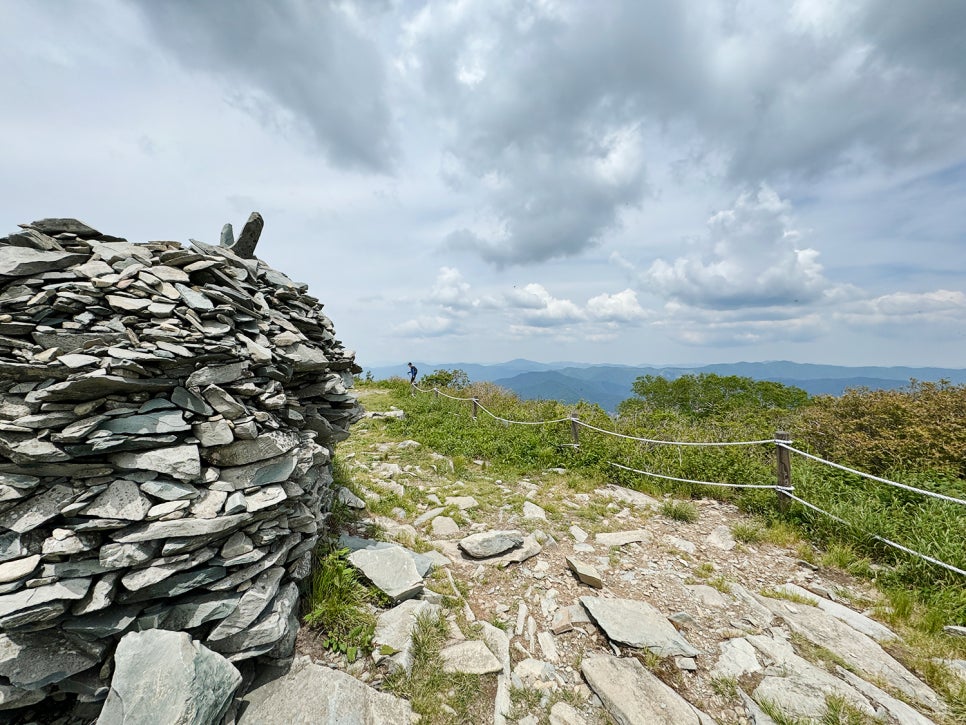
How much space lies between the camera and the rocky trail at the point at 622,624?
10.7ft

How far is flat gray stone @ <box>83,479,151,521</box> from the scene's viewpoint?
297 centimetres

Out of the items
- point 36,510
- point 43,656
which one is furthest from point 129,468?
point 43,656

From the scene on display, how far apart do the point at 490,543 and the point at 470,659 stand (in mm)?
2032

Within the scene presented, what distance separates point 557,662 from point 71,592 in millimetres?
4168

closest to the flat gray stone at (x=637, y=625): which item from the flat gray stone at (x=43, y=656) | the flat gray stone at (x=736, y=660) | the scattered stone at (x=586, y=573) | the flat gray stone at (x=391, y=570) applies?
the flat gray stone at (x=736, y=660)

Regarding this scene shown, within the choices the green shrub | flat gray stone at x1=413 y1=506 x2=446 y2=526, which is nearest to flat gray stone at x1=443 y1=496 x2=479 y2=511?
flat gray stone at x1=413 y1=506 x2=446 y2=526

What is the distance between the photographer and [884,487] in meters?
6.32

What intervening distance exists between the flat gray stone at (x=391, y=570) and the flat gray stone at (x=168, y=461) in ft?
7.22

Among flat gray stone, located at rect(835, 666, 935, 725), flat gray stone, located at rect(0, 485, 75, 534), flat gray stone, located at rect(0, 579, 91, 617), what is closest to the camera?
flat gray stone, located at rect(0, 579, 91, 617)

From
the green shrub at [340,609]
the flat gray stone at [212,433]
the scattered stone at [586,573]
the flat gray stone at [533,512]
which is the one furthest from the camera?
the flat gray stone at [533,512]

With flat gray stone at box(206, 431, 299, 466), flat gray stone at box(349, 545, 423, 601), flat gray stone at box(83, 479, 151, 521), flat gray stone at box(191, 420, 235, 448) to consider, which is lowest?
flat gray stone at box(349, 545, 423, 601)

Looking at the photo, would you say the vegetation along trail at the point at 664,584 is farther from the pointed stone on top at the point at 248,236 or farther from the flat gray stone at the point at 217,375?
the pointed stone on top at the point at 248,236

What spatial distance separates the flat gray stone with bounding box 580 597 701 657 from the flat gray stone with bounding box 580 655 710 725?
0.29 m

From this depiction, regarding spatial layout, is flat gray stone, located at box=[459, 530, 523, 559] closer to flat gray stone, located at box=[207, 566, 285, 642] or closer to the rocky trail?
the rocky trail
